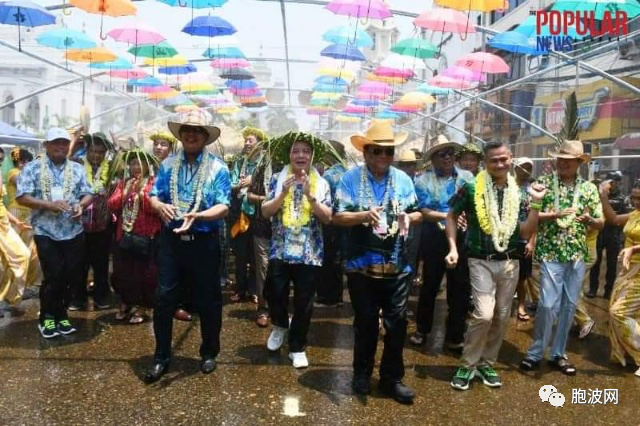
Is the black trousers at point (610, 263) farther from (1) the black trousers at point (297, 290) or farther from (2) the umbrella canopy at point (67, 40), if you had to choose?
(2) the umbrella canopy at point (67, 40)

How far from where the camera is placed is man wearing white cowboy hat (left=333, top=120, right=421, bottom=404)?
12.5 feet

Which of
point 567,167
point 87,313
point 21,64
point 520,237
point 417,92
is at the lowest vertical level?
point 87,313

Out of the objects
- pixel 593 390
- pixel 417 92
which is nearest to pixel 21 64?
pixel 417 92

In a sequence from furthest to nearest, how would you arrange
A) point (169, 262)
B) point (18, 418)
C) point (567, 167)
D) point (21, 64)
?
1. point (21, 64)
2. point (567, 167)
3. point (169, 262)
4. point (18, 418)

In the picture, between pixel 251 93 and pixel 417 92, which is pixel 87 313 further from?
pixel 251 93

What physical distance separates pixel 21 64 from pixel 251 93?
1408cm

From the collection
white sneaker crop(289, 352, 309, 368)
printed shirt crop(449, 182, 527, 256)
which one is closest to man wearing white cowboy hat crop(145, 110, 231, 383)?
white sneaker crop(289, 352, 309, 368)

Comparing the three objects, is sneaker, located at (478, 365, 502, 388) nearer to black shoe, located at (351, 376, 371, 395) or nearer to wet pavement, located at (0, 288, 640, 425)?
wet pavement, located at (0, 288, 640, 425)

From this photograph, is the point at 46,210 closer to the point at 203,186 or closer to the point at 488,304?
the point at 203,186

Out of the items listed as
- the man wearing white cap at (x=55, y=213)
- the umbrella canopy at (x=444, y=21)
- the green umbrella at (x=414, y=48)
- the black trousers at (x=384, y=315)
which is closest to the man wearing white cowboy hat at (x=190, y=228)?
the black trousers at (x=384, y=315)

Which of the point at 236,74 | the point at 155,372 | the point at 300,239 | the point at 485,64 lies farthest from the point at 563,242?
the point at 236,74

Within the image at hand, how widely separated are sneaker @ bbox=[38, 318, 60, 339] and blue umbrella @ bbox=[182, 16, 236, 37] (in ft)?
27.1

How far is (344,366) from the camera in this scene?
177 inches

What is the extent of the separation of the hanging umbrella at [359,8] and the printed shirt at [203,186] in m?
6.95
